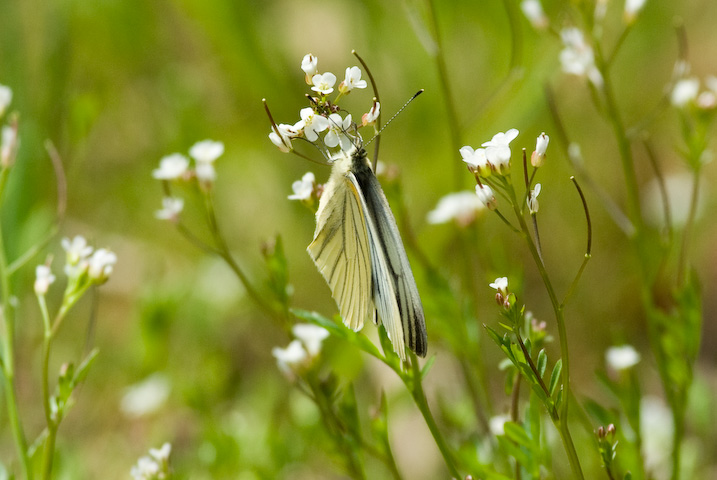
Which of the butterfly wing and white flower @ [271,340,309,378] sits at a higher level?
the butterfly wing

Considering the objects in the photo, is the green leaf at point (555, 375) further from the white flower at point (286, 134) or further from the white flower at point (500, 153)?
the white flower at point (286, 134)

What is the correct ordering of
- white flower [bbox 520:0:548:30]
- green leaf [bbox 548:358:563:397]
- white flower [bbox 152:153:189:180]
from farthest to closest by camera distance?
1. white flower [bbox 520:0:548:30]
2. white flower [bbox 152:153:189:180]
3. green leaf [bbox 548:358:563:397]

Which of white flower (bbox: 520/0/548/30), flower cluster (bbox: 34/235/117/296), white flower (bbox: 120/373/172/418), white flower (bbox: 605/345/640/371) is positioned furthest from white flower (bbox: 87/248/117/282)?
white flower (bbox: 520/0/548/30)

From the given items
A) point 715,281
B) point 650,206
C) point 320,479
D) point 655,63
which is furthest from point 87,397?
point 655,63

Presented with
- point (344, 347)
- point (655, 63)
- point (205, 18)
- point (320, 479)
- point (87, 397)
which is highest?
point (655, 63)

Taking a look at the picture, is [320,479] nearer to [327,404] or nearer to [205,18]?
[327,404]

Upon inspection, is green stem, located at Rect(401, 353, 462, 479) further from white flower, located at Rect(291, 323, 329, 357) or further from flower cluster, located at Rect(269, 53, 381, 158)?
flower cluster, located at Rect(269, 53, 381, 158)

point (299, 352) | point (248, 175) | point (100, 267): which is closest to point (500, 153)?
point (299, 352)

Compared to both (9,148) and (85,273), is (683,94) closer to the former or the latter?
(85,273)
